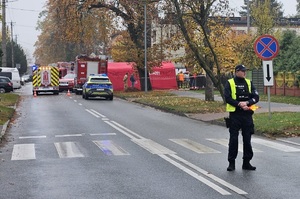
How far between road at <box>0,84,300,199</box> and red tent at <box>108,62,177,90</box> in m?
32.5

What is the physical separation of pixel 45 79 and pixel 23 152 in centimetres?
3257

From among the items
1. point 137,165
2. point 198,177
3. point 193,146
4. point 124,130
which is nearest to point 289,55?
point 124,130

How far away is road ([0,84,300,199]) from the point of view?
844 centimetres

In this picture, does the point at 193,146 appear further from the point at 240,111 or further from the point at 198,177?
the point at 198,177

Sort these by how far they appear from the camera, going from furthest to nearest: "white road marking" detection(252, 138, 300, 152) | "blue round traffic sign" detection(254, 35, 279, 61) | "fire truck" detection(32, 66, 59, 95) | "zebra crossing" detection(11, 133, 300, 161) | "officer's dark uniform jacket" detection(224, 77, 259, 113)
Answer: "fire truck" detection(32, 66, 59, 95), "blue round traffic sign" detection(254, 35, 279, 61), "white road marking" detection(252, 138, 300, 152), "zebra crossing" detection(11, 133, 300, 161), "officer's dark uniform jacket" detection(224, 77, 259, 113)

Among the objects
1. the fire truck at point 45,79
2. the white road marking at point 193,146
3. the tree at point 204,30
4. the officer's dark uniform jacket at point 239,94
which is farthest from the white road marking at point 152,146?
the fire truck at point 45,79

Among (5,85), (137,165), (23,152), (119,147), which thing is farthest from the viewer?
(5,85)

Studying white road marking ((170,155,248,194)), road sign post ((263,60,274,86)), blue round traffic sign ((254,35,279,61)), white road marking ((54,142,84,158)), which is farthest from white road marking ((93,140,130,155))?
road sign post ((263,60,274,86))

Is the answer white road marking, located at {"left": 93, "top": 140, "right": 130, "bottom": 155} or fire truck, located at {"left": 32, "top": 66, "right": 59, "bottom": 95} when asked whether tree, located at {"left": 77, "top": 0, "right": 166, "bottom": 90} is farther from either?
white road marking, located at {"left": 93, "top": 140, "right": 130, "bottom": 155}

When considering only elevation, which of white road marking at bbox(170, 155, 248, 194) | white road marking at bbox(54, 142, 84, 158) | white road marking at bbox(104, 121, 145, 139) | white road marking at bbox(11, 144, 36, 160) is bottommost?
white road marking at bbox(11, 144, 36, 160)

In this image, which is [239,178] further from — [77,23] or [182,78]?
[182,78]

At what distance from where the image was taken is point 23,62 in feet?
372

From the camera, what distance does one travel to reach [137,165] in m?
10.9

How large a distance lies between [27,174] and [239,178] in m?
3.66
